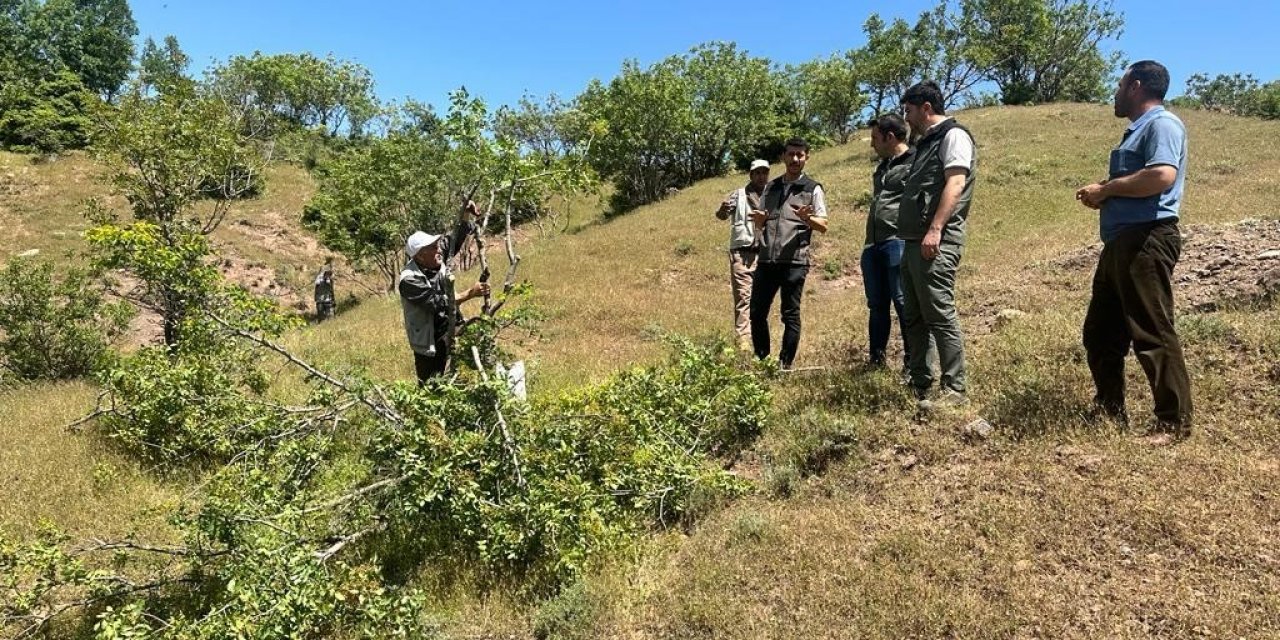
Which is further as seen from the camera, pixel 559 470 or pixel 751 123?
pixel 751 123

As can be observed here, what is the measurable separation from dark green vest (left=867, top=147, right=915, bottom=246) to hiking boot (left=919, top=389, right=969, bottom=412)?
132 centimetres

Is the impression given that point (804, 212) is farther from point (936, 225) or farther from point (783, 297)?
Answer: point (936, 225)

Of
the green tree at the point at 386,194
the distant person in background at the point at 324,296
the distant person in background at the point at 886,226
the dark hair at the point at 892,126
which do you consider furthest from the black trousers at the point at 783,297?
the green tree at the point at 386,194

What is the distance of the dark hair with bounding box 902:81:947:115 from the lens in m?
4.56

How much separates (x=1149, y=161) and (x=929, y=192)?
1.22 m

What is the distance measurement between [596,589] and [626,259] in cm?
1283

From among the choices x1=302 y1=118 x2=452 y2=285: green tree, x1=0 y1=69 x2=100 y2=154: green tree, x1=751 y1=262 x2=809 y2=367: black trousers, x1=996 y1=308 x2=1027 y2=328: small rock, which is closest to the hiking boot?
x1=751 y1=262 x2=809 y2=367: black trousers

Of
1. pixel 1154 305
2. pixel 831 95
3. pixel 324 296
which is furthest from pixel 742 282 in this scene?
pixel 831 95

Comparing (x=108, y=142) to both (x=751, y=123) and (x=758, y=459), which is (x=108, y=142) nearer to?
(x=758, y=459)

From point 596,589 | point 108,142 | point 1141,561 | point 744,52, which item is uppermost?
point 744,52

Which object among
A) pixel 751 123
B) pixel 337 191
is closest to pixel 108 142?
pixel 337 191

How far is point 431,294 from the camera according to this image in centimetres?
523

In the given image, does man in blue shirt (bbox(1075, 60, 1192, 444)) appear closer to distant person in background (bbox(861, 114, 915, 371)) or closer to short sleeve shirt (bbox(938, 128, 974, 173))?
short sleeve shirt (bbox(938, 128, 974, 173))

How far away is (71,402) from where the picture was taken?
8.27 meters
